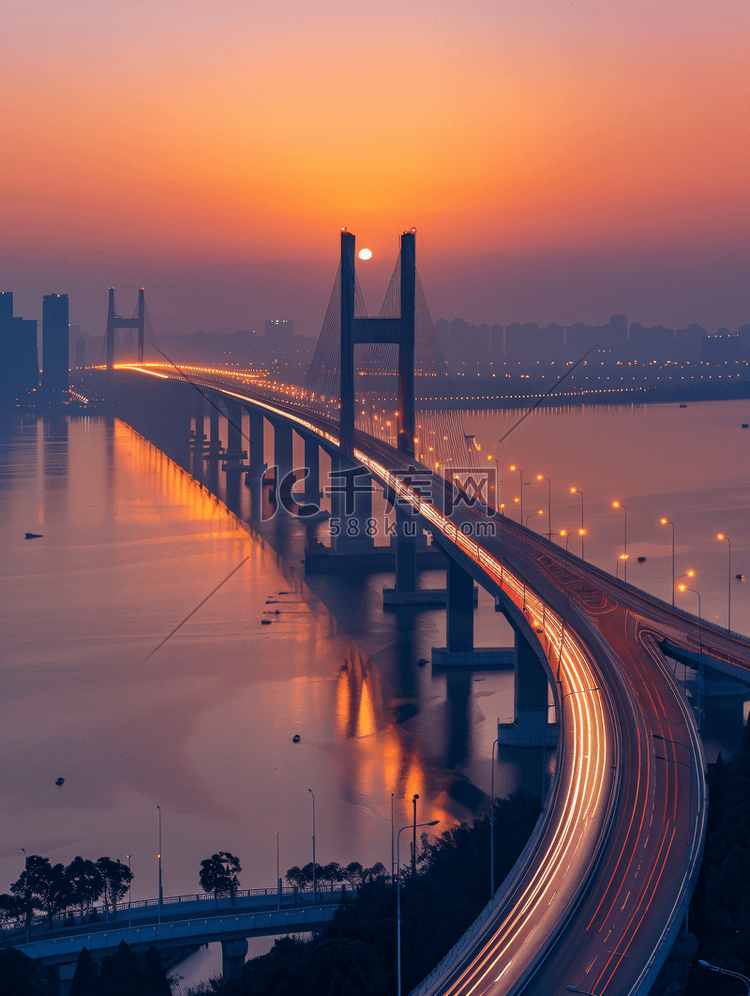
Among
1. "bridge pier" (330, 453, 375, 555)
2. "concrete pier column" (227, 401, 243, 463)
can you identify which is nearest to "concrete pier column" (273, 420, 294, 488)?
"concrete pier column" (227, 401, 243, 463)

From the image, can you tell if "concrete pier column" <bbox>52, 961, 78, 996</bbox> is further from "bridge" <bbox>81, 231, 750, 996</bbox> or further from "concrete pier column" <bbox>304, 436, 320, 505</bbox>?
"concrete pier column" <bbox>304, 436, 320, 505</bbox>

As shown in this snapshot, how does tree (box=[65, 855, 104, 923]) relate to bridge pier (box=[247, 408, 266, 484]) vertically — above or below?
below

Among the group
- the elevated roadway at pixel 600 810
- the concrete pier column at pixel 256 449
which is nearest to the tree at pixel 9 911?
the elevated roadway at pixel 600 810

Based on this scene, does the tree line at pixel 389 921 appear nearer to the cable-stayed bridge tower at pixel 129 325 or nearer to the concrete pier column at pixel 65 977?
the concrete pier column at pixel 65 977

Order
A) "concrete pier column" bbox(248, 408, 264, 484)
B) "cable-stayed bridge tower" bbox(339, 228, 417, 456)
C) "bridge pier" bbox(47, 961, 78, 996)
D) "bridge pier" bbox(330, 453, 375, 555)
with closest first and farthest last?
"bridge pier" bbox(47, 961, 78, 996)
"cable-stayed bridge tower" bbox(339, 228, 417, 456)
"bridge pier" bbox(330, 453, 375, 555)
"concrete pier column" bbox(248, 408, 264, 484)

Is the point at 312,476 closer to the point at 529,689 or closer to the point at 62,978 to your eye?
the point at 529,689

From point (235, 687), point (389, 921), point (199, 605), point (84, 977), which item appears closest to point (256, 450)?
point (199, 605)

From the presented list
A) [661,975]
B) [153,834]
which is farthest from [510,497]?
[661,975]
